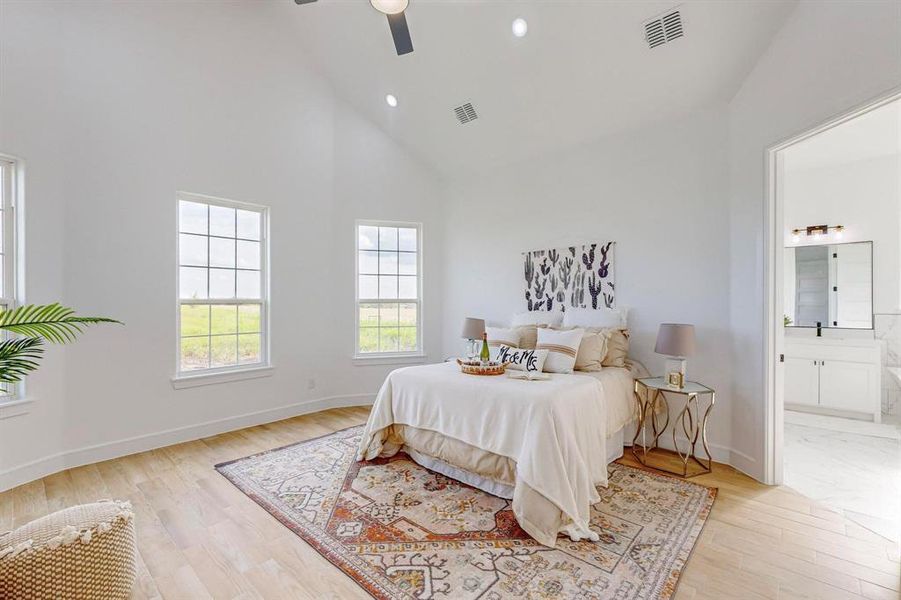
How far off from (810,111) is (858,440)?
3.15 m

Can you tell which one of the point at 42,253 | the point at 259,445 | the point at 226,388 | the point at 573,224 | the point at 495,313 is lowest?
the point at 259,445

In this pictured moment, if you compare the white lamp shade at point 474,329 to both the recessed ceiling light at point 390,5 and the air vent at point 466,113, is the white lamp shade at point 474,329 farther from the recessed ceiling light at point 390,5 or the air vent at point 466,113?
the recessed ceiling light at point 390,5

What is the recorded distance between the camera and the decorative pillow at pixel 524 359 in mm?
3285

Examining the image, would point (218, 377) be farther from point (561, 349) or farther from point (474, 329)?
point (561, 349)

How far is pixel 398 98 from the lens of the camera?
449cm

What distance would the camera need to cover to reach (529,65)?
3.51 meters

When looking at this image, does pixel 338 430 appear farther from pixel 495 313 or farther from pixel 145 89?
pixel 145 89

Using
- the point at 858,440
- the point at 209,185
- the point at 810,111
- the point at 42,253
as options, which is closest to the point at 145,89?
the point at 209,185

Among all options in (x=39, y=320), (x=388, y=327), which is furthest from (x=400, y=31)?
(x=388, y=327)

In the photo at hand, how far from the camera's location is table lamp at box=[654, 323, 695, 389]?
3078 mm

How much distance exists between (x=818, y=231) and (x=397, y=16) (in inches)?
210

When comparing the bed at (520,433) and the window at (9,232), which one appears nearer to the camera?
the bed at (520,433)

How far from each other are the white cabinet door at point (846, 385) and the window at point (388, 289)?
15.4 ft

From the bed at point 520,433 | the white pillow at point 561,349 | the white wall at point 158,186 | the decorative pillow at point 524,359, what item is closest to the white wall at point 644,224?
the bed at point 520,433
